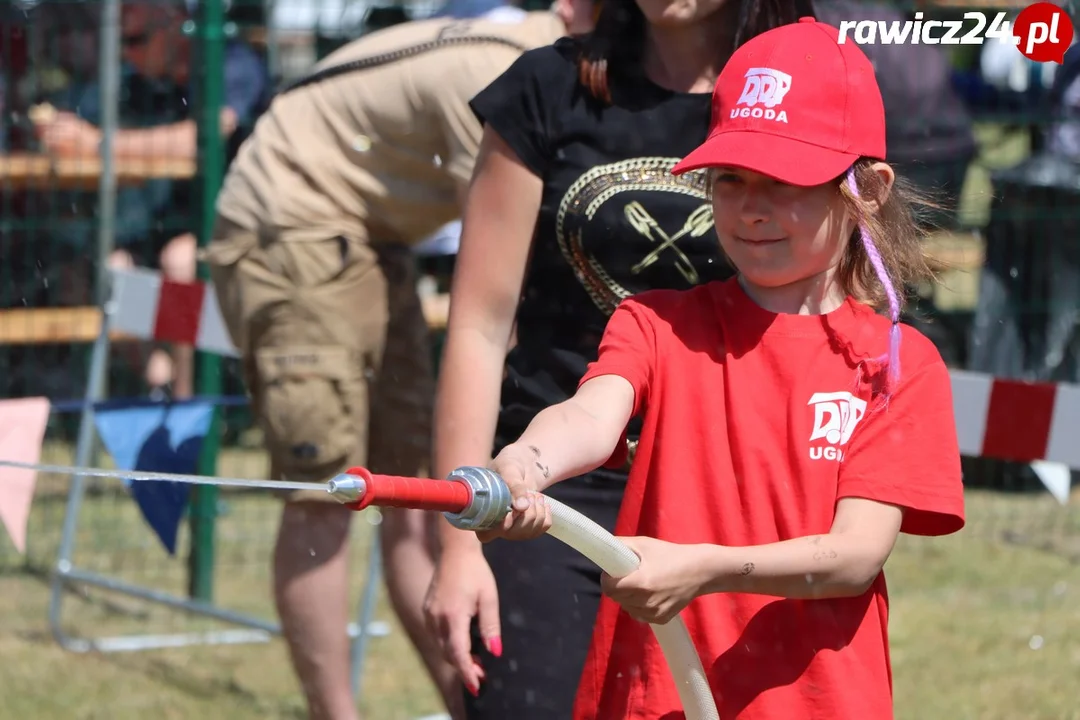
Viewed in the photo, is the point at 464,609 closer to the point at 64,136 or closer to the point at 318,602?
the point at 318,602

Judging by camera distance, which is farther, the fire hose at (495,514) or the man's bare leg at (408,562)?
the man's bare leg at (408,562)

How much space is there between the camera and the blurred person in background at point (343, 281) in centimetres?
399

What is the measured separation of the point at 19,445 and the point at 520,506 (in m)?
3.17

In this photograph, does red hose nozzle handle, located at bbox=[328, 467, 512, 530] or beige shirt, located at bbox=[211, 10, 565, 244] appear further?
beige shirt, located at bbox=[211, 10, 565, 244]

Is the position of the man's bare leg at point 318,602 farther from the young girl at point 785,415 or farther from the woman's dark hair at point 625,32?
the young girl at point 785,415

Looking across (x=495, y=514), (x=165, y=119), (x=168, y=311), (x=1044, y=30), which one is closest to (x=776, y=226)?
(x=495, y=514)

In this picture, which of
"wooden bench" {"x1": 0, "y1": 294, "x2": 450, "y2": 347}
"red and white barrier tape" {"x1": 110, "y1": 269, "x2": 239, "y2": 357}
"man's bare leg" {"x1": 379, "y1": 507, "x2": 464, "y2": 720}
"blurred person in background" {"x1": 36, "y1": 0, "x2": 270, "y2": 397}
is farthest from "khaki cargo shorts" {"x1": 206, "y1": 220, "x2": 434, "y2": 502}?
"wooden bench" {"x1": 0, "y1": 294, "x2": 450, "y2": 347}

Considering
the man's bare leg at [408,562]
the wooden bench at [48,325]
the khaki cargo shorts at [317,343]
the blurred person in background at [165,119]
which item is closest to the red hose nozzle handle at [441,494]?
the khaki cargo shorts at [317,343]

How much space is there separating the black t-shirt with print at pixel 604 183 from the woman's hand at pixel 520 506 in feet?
2.71

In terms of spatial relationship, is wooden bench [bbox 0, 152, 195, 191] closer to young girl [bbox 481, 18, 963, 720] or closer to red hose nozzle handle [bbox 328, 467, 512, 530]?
young girl [bbox 481, 18, 963, 720]

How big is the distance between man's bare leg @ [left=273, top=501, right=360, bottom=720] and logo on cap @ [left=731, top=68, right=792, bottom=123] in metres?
2.12

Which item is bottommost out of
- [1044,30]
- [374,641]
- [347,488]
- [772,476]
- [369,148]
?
[374,641]

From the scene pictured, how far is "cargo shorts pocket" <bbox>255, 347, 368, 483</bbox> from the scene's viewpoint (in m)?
4.06

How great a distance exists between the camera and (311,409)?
405 cm
